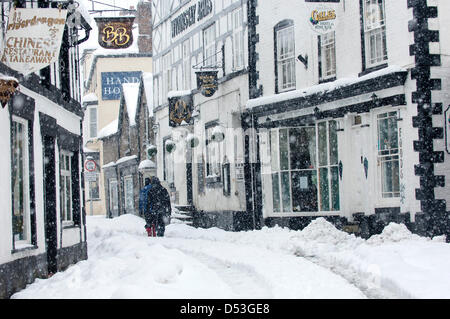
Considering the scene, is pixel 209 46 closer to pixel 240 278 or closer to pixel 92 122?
pixel 240 278

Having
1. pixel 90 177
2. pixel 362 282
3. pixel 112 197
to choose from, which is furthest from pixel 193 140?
pixel 112 197

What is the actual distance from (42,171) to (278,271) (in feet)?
15.6

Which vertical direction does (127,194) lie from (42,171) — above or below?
below

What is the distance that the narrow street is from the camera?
29.6ft

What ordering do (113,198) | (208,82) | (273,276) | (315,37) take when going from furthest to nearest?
(113,198) → (208,82) → (315,37) → (273,276)

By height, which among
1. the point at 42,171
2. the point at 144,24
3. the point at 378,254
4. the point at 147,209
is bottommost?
the point at 378,254

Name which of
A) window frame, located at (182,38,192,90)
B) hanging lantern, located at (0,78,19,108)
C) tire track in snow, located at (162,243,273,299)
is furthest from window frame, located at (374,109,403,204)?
window frame, located at (182,38,192,90)

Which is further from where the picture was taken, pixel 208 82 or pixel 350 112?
pixel 208 82

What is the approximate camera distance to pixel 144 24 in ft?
139

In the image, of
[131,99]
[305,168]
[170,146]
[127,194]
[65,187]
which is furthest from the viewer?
[127,194]

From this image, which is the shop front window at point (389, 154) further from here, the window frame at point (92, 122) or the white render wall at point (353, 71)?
the window frame at point (92, 122)

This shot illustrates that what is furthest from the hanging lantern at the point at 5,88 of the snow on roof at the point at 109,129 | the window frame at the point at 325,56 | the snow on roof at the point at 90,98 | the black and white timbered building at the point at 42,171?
the snow on roof at the point at 90,98

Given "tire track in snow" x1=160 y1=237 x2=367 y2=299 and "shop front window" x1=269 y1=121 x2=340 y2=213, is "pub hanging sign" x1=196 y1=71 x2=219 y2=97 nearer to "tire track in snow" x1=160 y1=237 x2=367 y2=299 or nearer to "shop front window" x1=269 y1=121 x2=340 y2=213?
"shop front window" x1=269 y1=121 x2=340 y2=213

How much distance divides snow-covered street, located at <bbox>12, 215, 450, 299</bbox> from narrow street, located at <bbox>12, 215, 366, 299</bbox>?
0.01 m
